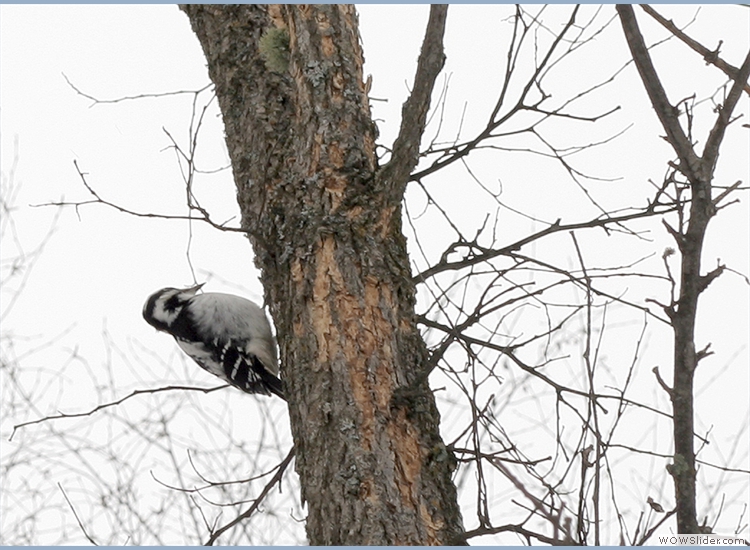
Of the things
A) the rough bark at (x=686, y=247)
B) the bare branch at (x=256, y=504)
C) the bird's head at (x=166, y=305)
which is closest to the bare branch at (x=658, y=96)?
the rough bark at (x=686, y=247)

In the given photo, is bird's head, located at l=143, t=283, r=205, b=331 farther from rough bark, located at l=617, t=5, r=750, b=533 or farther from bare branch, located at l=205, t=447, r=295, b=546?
rough bark, located at l=617, t=5, r=750, b=533

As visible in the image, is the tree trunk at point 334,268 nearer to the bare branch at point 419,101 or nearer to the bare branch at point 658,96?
the bare branch at point 419,101

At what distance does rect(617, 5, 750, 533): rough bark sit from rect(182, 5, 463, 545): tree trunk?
0.69 meters

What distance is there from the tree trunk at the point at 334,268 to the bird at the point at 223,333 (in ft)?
4.06

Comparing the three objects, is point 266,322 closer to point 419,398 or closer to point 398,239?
point 398,239

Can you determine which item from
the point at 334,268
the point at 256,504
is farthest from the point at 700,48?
the point at 256,504

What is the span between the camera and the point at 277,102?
2951 mm

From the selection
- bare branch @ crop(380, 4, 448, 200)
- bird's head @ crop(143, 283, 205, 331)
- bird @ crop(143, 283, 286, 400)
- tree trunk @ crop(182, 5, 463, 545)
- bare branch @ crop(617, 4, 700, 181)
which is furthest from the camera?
bird's head @ crop(143, 283, 205, 331)

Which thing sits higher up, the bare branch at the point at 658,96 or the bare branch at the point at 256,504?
the bare branch at the point at 658,96

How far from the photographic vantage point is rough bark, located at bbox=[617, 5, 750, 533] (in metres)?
1.77

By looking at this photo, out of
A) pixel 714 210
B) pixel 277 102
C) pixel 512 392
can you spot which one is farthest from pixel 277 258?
pixel 512 392

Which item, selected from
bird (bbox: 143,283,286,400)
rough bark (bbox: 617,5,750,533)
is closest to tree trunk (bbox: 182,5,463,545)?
rough bark (bbox: 617,5,750,533)

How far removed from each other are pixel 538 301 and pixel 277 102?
1.04 m

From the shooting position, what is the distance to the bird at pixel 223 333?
13.2ft
